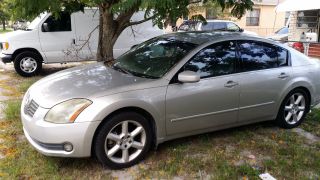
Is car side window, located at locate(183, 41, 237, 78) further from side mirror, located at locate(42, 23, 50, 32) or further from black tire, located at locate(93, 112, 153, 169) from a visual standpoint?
side mirror, located at locate(42, 23, 50, 32)

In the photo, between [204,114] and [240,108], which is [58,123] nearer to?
[204,114]

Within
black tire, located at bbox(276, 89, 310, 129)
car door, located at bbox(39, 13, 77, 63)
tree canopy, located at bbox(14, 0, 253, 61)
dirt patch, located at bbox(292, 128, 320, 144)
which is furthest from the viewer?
car door, located at bbox(39, 13, 77, 63)

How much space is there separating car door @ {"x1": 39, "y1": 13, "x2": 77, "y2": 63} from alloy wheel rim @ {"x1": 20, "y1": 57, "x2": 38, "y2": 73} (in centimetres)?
40

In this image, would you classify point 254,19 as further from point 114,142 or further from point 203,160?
point 114,142

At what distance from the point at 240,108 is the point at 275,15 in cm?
2841

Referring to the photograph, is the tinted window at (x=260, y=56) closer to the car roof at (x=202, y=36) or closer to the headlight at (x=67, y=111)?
the car roof at (x=202, y=36)

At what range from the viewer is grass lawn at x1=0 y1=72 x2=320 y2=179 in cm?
372

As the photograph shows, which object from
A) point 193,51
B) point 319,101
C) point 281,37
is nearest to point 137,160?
point 193,51

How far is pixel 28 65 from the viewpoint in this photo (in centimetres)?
931

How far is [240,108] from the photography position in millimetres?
4570

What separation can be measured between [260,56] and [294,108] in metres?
1.10

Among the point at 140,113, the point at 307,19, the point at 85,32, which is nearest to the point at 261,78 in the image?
the point at 140,113

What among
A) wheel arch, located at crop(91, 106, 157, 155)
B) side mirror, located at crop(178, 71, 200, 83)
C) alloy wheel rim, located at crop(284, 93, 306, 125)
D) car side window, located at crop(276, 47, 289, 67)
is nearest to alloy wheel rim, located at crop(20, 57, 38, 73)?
wheel arch, located at crop(91, 106, 157, 155)

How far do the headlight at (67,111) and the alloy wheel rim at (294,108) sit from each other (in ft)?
10.4
